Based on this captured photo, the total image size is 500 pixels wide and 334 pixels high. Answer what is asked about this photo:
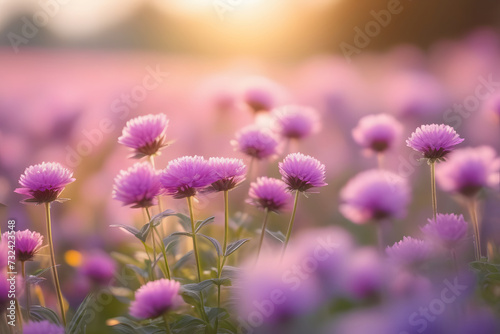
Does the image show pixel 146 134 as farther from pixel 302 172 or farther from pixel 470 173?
pixel 470 173

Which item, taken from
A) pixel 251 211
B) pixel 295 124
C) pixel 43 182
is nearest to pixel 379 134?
pixel 295 124

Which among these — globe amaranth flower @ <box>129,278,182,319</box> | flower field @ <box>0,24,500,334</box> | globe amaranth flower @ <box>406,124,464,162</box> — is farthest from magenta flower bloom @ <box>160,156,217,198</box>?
globe amaranth flower @ <box>406,124,464,162</box>

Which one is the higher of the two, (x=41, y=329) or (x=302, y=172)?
(x=302, y=172)

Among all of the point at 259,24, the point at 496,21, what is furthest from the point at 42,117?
the point at 496,21

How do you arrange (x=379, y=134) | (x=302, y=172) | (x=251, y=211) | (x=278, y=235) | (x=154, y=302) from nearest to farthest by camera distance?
(x=154, y=302) → (x=302, y=172) → (x=278, y=235) → (x=379, y=134) → (x=251, y=211)

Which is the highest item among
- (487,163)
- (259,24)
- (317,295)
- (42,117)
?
(259,24)

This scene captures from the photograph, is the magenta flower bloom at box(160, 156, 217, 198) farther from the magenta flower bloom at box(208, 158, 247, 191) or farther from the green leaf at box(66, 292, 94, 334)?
the green leaf at box(66, 292, 94, 334)

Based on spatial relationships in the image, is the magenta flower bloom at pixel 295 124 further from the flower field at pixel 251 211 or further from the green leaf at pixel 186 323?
the green leaf at pixel 186 323

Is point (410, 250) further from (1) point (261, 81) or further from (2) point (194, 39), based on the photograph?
(2) point (194, 39)
